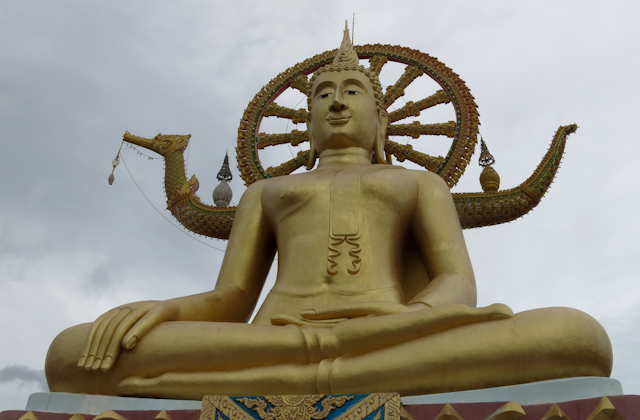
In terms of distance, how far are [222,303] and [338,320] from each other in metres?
0.88

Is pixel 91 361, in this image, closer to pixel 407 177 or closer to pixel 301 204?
pixel 301 204

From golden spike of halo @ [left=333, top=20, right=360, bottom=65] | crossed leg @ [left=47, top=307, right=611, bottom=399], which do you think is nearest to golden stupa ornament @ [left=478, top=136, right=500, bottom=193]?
golden spike of halo @ [left=333, top=20, right=360, bottom=65]

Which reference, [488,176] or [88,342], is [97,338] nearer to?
[88,342]

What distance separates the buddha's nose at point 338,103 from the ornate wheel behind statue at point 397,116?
0.85 metres

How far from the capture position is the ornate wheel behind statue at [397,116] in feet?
18.1

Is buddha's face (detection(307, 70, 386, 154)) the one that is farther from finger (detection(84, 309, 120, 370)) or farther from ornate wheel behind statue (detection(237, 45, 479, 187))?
finger (detection(84, 309, 120, 370))

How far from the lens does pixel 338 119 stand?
16.0ft

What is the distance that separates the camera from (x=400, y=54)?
19.6 ft

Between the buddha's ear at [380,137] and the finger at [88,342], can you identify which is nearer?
the finger at [88,342]

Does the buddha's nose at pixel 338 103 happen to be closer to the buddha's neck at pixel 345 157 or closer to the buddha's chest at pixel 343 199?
the buddha's neck at pixel 345 157

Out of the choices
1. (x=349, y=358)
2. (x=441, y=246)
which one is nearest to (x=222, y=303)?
(x=349, y=358)

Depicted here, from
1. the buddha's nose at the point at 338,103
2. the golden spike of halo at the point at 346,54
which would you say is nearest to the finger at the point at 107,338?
the buddha's nose at the point at 338,103

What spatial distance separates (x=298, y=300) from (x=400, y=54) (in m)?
2.85

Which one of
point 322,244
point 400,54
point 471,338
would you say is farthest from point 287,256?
point 400,54
